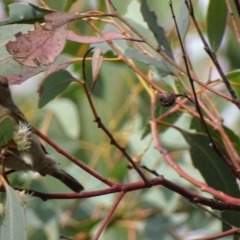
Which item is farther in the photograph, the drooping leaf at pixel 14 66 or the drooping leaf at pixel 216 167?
the drooping leaf at pixel 216 167

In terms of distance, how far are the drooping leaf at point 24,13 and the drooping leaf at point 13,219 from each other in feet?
1.59

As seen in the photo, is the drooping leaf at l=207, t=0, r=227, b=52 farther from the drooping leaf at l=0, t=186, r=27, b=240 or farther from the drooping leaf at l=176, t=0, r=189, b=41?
the drooping leaf at l=0, t=186, r=27, b=240

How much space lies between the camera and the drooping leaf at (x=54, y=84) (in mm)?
1609

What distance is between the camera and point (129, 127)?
2729mm

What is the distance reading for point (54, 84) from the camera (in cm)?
163

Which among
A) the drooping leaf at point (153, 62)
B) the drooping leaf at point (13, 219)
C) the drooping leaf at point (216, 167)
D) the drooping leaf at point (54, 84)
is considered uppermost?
the drooping leaf at point (153, 62)

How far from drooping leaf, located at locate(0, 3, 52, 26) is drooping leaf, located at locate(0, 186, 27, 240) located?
48cm

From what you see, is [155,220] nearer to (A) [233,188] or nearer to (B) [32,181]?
(B) [32,181]

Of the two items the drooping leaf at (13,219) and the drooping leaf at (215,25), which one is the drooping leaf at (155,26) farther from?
the drooping leaf at (13,219)

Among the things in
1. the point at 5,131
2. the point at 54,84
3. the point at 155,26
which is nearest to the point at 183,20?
the point at 155,26

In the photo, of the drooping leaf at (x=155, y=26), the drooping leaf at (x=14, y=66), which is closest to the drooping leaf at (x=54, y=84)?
the drooping leaf at (x=14, y=66)

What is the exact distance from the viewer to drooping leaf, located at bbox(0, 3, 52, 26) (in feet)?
5.38

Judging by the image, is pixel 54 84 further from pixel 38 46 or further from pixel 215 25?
pixel 215 25

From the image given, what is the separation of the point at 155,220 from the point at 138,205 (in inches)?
4.6
